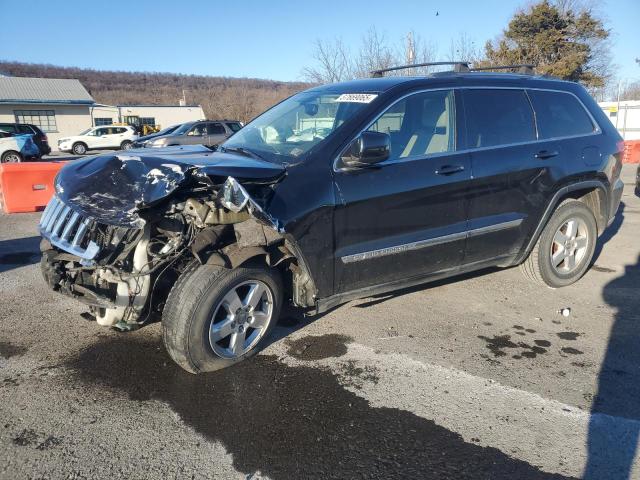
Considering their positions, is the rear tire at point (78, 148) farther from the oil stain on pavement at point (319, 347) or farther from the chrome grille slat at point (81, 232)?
the oil stain on pavement at point (319, 347)

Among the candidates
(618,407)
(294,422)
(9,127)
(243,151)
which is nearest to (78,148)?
(9,127)

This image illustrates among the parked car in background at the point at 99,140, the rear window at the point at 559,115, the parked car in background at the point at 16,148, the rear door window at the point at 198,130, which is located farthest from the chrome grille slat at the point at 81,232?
the parked car in background at the point at 99,140

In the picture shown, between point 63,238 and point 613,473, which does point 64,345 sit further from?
point 613,473

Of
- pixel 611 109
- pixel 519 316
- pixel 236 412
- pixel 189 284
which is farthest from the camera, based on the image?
pixel 611 109

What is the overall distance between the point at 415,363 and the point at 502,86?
261 centimetres

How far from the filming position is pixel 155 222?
3277 mm

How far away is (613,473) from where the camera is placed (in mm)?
2480

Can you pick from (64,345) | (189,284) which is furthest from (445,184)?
(64,345)

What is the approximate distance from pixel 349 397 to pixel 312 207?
124 centimetres

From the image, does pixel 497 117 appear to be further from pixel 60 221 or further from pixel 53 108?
pixel 53 108

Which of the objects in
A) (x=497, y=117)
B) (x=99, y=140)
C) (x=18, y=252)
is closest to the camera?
(x=497, y=117)

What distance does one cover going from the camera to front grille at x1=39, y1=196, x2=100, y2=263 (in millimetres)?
3238

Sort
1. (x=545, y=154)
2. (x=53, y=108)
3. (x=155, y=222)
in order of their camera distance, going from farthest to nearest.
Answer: (x=53, y=108) → (x=545, y=154) → (x=155, y=222)

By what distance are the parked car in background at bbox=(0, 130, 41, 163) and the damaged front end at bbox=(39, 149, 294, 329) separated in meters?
19.0
